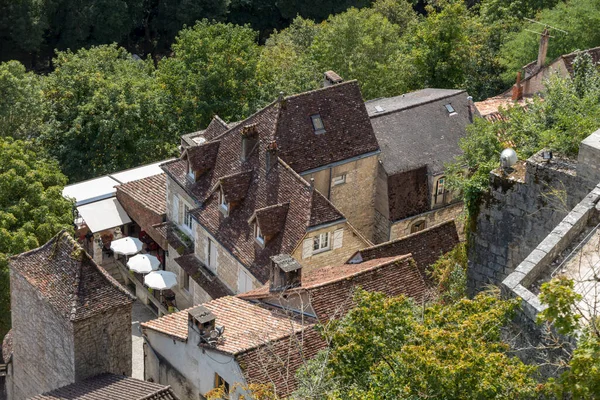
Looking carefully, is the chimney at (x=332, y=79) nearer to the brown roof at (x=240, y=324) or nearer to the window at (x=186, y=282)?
the window at (x=186, y=282)

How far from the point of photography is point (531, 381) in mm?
17250

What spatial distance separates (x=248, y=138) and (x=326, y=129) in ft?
11.3

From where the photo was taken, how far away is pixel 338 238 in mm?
39219

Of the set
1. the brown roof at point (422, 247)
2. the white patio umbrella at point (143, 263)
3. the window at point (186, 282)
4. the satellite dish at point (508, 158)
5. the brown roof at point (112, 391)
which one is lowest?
the brown roof at point (112, 391)

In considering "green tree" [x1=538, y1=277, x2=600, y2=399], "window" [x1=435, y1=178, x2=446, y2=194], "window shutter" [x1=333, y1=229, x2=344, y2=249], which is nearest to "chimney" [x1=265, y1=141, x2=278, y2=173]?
"window shutter" [x1=333, y1=229, x2=344, y2=249]

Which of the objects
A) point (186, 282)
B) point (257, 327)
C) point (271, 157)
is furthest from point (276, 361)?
point (186, 282)

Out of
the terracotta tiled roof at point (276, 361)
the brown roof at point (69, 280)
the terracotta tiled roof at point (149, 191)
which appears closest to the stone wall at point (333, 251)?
the terracotta tiled roof at point (276, 361)

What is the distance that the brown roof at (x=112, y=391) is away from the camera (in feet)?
99.9

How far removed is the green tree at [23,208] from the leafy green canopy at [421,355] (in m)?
20.0

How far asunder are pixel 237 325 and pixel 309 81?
24.4m

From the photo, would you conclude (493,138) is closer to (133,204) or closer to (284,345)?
(284,345)

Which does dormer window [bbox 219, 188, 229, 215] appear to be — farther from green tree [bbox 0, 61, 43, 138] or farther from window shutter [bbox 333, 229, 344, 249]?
green tree [bbox 0, 61, 43, 138]

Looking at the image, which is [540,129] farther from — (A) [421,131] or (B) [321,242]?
(A) [421,131]

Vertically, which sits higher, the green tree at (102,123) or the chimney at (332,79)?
the green tree at (102,123)
